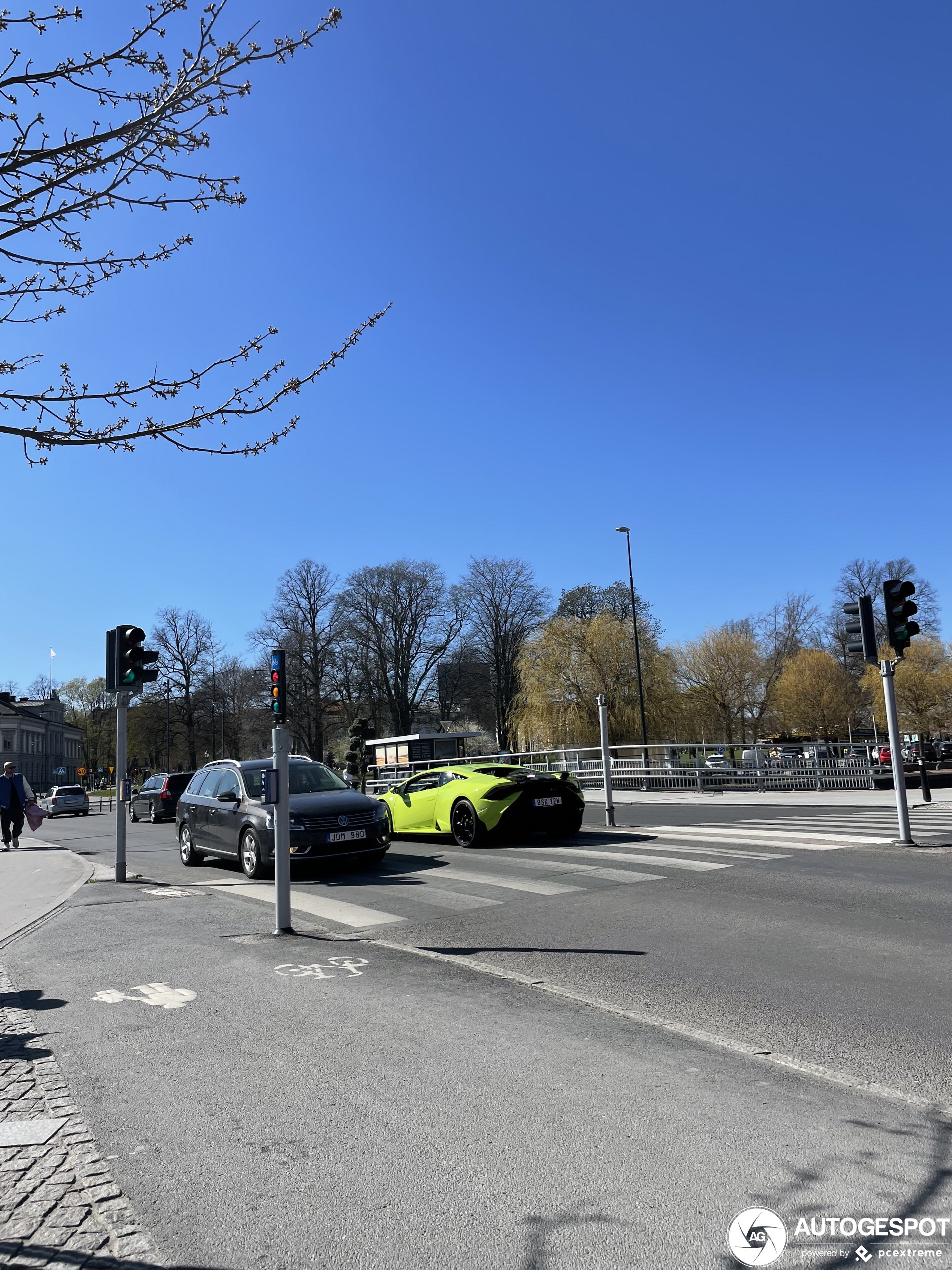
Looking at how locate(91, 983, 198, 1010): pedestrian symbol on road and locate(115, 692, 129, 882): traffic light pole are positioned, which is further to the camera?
locate(115, 692, 129, 882): traffic light pole

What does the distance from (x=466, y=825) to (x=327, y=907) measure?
16.1 feet

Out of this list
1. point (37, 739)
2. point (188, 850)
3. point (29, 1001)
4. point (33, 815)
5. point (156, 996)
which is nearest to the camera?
point (156, 996)

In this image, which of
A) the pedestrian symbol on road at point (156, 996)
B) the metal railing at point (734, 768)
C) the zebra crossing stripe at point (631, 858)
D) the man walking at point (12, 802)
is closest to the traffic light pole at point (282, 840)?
the pedestrian symbol on road at point (156, 996)

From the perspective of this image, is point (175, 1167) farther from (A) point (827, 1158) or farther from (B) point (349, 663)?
(B) point (349, 663)

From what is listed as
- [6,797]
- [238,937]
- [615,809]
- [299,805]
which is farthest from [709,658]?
[238,937]

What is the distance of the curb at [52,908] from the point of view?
8.76 m

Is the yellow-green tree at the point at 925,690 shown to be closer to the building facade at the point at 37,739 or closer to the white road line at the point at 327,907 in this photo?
the white road line at the point at 327,907

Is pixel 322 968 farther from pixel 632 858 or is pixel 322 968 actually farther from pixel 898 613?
pixel 898 613

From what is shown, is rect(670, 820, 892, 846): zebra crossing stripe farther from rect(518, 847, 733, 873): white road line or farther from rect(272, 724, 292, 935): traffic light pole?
rect(272, 724, 292, 935): traffic light pole

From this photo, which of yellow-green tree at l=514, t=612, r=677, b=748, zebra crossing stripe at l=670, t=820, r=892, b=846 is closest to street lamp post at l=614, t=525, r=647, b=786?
yellow-green tree at l=514, t=612, r=677, b=748

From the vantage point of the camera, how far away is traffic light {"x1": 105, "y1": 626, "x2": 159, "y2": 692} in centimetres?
1259

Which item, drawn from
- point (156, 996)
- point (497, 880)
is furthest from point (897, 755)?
point (156, 996)

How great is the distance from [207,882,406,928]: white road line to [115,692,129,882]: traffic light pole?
7.13 feet
